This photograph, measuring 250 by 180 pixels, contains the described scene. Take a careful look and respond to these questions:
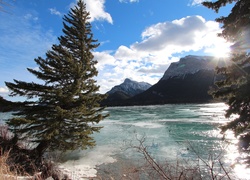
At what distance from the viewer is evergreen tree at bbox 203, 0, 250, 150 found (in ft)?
19.9

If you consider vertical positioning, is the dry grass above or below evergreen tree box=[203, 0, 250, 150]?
below

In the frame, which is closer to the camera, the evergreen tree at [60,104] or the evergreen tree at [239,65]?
the evergreen tree at [239,65]

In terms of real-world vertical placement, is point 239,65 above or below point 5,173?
above

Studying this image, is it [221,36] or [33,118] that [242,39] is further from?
[33,118]

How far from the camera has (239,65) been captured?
22.2 ft

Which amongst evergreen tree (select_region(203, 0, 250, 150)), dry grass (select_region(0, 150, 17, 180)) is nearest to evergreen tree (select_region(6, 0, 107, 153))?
dry grass (select_region(0, 150, 17, 180))

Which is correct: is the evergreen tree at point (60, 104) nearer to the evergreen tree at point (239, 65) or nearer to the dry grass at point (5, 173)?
the dry grass at point (5, 173)

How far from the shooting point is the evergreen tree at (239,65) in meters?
6.05

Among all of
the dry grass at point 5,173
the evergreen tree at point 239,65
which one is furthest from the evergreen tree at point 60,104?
the evergreen tree at point 239,65

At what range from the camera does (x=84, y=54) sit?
1412cm

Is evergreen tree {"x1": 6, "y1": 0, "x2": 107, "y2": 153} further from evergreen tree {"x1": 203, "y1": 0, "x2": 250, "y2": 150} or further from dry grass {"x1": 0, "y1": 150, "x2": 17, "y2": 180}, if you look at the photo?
evergreen tree {"x1": 203, "y1": 0, "x2": 250, "y2": 150}

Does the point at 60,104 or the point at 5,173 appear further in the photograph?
the point at 60,104

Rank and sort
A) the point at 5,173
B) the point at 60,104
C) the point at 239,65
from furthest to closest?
the point at 60,104 → the point at 239,65 → the point at 5,173

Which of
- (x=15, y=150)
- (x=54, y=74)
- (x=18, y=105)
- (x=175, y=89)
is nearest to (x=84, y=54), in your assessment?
(x=54, y=74)
